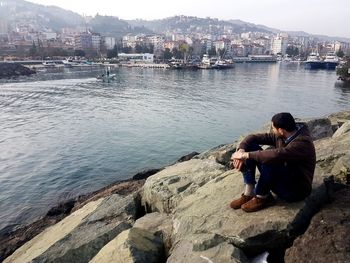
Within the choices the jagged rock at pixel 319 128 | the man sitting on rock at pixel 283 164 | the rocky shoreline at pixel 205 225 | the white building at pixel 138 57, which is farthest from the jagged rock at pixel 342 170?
the white building at pixel 138 57

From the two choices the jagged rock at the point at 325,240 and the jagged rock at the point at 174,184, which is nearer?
the jagged rock at the point at 325,240

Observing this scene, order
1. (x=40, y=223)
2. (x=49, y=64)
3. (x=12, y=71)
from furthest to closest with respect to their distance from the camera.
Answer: (x=49, y=64) → (x=12, y=71) → (x=40, y=223)

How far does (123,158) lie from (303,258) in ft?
59.4

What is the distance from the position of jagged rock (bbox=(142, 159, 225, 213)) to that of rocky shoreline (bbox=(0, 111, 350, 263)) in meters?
0.03

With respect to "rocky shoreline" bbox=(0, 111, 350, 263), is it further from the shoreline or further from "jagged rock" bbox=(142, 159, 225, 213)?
the shoreline

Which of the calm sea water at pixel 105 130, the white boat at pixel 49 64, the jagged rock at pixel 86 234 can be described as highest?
the jagged rock at pixel 86 234

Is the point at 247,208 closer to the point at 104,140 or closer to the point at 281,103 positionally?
the point at 104,140

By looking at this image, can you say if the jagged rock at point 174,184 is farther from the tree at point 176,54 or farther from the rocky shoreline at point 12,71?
the tree at point 176,54

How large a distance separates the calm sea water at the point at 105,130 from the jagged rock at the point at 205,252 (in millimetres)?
10703

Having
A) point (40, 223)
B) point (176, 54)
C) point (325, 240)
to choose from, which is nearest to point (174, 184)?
point (325, 240)

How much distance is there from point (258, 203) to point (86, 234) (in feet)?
13.2

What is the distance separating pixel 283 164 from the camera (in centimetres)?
581

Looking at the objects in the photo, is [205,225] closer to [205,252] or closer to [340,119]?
[205,252]

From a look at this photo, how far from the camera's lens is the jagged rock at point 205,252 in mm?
5398
